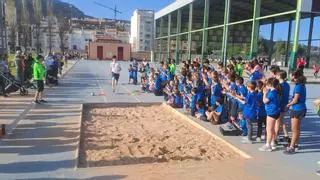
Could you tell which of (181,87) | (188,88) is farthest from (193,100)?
(181,87)

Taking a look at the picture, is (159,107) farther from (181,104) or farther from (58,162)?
(58,162)

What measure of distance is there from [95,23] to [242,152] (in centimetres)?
15376

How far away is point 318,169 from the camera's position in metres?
6.69

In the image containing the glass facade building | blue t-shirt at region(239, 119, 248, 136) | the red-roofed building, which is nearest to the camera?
blue t-shirt at region(239, 119, 248, 136)

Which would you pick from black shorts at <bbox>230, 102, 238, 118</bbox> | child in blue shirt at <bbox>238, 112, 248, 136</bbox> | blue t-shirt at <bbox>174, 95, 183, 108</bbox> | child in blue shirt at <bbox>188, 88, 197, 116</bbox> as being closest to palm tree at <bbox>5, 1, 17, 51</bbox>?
blue t-shirt at <bbox>174, 95, 183, 108</bbox>

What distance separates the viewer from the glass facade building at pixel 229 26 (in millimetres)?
30984

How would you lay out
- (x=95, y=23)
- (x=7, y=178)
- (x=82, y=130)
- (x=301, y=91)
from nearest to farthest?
1. (x=7, y=178)
2. (x=301, y=91)
3. (x=82, y=130)
4. (x=95, y=23)

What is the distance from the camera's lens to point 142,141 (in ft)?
28.7

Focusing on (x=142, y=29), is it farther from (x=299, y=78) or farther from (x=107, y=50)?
(x=299, y=78)

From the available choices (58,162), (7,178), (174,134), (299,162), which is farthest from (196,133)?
(7,178)

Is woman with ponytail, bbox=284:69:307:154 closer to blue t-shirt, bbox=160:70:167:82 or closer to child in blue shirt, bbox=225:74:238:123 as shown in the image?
child in blue shirt, bbox=225:74:238:123

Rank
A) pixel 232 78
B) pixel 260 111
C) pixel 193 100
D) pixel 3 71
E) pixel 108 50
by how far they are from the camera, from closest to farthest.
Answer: pixel 260 111
pixel 232 78
pixel 193 100
pixel 3 71
pixel 108 50

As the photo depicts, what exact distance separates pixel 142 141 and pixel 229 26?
1399 inches

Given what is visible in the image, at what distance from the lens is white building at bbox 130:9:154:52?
9062 cm
